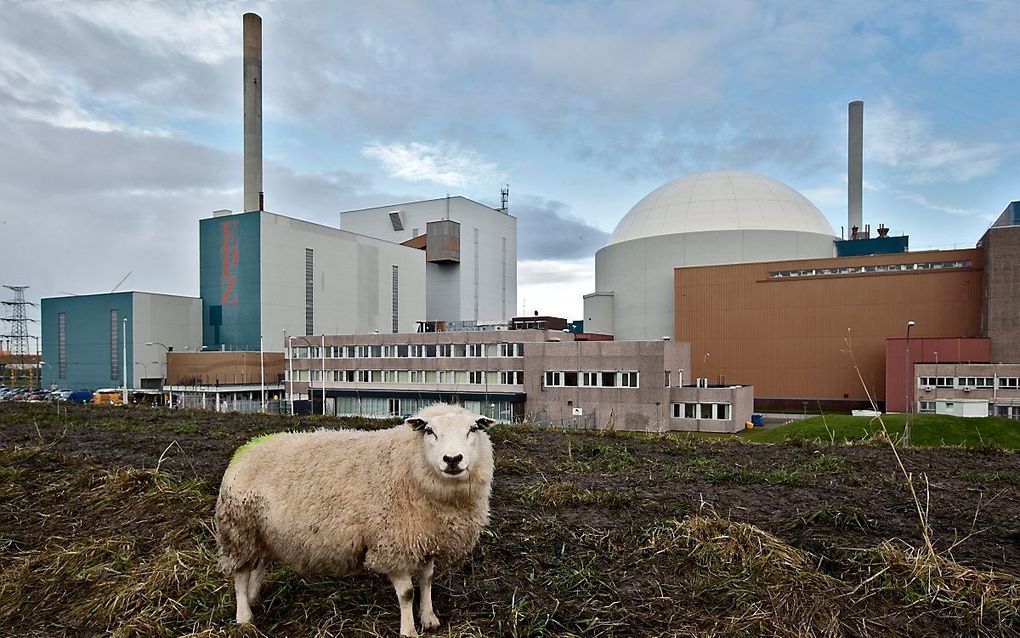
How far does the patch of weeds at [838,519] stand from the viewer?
712 cm

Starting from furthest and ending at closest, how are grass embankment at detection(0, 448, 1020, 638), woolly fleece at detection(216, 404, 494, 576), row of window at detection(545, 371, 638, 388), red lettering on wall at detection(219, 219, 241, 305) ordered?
red lettering on wall at detection(219, 219, 241, 305), row of window at detection(545, 371, 638, 388), woolly fleece at detection(216, 404, 494, 576), grass embankment at detection(0, 448, 1020, 638)

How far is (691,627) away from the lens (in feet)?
16.4

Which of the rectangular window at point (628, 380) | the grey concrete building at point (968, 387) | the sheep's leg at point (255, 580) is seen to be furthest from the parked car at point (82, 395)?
the grey concrete building at point (968, 387)

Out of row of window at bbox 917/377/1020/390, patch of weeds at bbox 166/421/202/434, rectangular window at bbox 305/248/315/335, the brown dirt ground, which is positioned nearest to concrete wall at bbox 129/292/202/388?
rectangular window at bbox 305/248/315/335

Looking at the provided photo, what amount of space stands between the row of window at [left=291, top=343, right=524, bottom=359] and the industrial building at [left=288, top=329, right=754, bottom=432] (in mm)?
93

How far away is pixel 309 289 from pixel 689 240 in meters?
50.2

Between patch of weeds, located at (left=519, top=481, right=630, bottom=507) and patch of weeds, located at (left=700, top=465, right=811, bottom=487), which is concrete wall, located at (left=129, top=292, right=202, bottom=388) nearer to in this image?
patch of weeds, located at (left=519, top=481, right=630, bottom=507)

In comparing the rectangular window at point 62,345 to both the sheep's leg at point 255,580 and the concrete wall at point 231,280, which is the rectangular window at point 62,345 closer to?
the concrete wall at point 231,280

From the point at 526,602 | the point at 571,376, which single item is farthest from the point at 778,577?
the point at 571,376

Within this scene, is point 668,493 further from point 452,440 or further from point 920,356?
point 920,356

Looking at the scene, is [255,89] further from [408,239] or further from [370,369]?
[370,369]

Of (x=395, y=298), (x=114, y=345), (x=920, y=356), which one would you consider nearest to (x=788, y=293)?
(x=920, y=356)

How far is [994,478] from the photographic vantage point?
954 cm

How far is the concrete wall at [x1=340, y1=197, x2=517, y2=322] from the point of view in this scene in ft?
345
